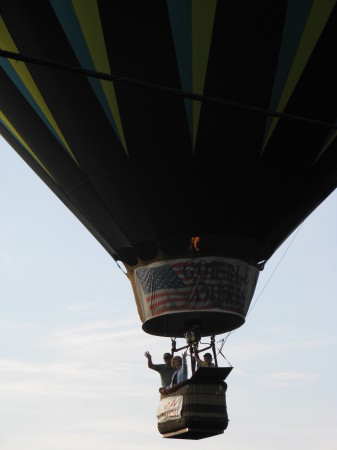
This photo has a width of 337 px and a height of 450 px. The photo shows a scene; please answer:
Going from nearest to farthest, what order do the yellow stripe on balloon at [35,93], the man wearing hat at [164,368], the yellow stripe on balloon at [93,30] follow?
the yellow stripe on balloon at [93,30] → the yellow stripe on balloon at [35,93] → the man wearing hat at [164,368]

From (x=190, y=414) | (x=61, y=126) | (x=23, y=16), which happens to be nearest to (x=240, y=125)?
(x=61, y=126)

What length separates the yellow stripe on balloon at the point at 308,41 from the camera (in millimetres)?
9148

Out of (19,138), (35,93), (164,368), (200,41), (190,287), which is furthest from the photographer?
(19,138)

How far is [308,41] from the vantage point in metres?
9.43

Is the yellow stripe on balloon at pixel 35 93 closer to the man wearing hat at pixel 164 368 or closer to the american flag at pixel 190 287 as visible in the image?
the american flag at pixel 190 287

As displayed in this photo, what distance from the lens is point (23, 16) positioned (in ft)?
30.6

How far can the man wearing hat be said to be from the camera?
10.5m

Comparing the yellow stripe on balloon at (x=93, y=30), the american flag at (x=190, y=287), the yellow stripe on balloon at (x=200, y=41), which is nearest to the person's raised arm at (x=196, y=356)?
the american flag at (x=190, y=287)

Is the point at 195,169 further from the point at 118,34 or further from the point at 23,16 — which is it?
the point at 23,16

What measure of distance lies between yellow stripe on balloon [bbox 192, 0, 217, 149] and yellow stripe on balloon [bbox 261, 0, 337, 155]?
45.3 inches

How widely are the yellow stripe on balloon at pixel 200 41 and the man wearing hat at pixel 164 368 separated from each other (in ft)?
11.0

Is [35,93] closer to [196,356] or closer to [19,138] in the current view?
[19,138]

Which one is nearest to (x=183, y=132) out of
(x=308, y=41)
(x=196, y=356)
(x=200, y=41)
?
(x=200, y=41)

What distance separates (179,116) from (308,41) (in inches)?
77.0
